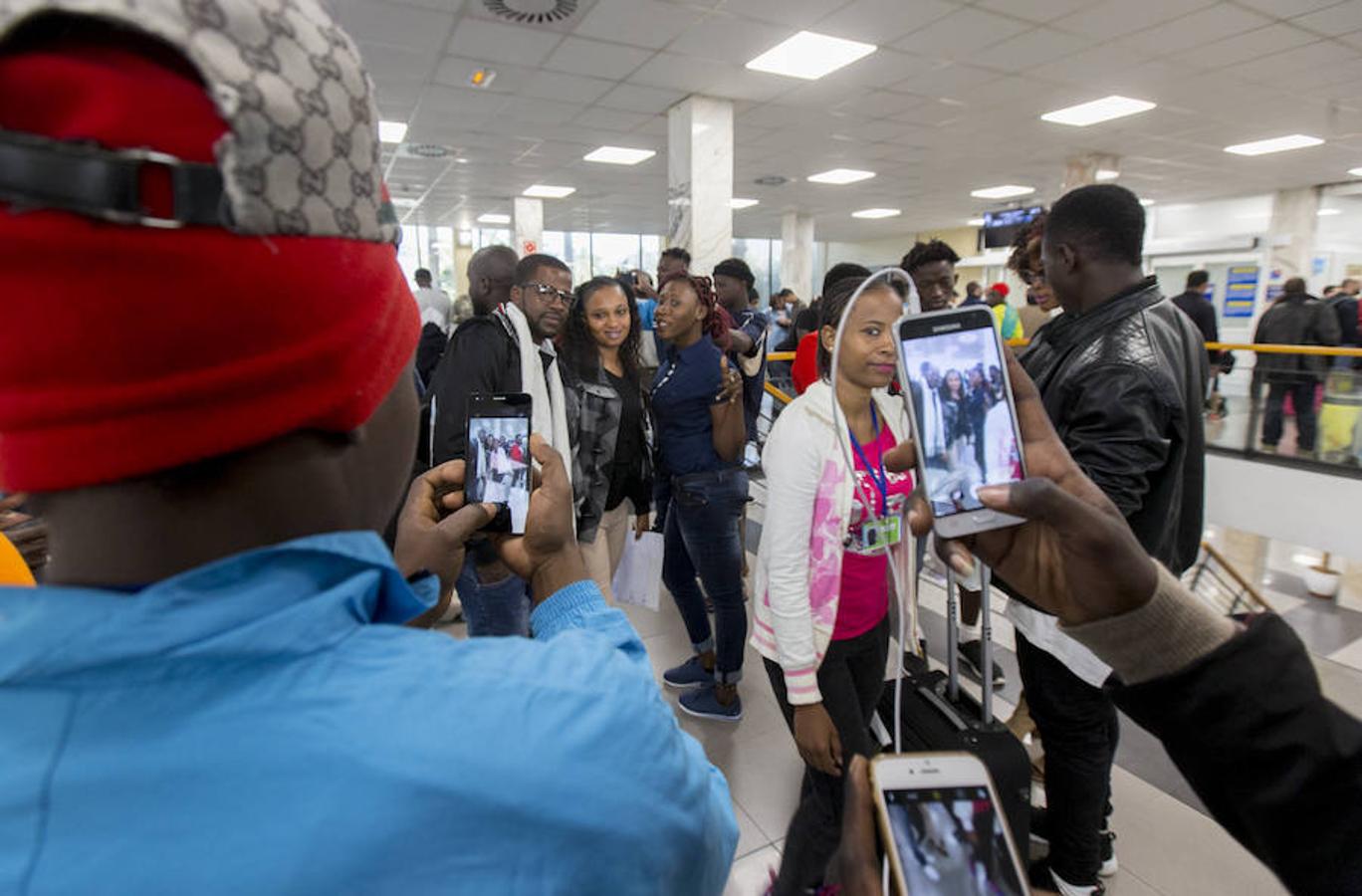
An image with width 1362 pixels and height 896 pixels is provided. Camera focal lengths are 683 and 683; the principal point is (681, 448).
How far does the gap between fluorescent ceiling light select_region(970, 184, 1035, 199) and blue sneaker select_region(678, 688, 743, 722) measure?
10.8 m

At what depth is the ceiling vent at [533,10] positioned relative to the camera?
4.12 metres

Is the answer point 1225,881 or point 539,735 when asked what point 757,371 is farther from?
point 539,735

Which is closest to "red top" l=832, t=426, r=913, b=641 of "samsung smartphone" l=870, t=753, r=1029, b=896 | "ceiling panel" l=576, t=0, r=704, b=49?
"samsung smartphone" l=870, t=753, r=1029, b=896

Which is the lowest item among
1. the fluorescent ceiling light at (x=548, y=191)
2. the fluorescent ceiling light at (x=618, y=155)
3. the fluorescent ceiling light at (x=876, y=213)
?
the fluorescent ceiling light at (x=618, y=155)

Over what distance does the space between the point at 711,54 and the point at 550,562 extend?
17.3ft

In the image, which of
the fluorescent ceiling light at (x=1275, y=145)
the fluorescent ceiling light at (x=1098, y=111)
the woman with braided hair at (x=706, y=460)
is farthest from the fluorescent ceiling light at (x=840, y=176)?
the woman with braided hair at (x=706, y=460)

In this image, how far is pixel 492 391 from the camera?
2.06 metres

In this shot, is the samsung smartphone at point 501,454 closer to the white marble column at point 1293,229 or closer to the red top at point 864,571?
the red top at point 864,571

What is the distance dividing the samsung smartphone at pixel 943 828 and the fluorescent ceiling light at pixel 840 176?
9.60 m

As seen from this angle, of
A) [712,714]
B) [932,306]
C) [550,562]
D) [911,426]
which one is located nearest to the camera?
[550,562]

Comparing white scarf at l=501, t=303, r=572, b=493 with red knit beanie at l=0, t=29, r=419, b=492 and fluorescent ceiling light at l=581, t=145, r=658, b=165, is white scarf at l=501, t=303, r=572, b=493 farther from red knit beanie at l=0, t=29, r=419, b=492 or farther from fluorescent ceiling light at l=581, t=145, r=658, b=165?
fluorescent ceiling light at l=581, t=145, r=658, b=165

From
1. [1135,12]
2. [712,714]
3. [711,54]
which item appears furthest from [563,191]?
[712,714]

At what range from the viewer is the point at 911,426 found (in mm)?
1035

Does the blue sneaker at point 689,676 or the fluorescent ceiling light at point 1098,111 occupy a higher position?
the fluorescent ceiling light at point 1098,111
